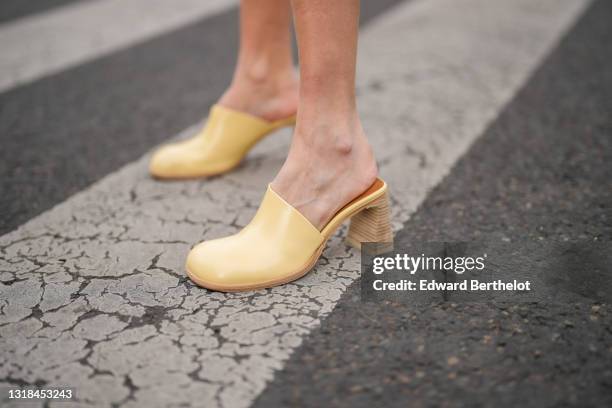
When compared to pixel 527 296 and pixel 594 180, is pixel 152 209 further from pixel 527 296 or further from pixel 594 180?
pixel 594 180

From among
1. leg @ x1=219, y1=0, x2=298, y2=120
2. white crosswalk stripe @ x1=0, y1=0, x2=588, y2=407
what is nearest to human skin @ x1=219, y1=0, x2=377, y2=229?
white crosswalk stripe @ x1=0, y1=0, x2=588, y2=407

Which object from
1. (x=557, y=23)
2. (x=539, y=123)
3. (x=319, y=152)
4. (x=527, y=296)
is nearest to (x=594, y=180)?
(x=539, y=123)

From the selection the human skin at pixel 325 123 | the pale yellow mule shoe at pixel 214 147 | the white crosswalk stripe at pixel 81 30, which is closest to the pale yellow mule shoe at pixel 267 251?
the human skin at pixel 325 123

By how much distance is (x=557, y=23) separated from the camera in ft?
12.6

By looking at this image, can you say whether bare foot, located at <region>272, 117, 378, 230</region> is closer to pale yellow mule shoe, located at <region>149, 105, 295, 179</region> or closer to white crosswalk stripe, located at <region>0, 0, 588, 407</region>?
white crosswalk stripe, located at <region>0, 0, 588, 407</region>

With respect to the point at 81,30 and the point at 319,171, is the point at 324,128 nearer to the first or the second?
the point at 319,171

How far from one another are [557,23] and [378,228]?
115 inches

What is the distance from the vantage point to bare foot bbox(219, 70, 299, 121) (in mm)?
1901

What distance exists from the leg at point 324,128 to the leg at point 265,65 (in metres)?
0.47

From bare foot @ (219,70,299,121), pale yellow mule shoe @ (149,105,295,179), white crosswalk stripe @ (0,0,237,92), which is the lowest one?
pale yellow mule shoe @ (149,105,295,179)

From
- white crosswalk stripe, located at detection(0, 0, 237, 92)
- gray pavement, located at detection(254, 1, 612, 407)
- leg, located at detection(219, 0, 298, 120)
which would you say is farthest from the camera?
white crosswalk stripe, located at detection(0, 0, 237, 92)

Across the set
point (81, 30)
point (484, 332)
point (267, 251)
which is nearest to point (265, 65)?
point (267, 251)

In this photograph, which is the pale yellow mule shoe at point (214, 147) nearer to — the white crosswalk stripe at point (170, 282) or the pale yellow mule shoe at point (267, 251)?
the white crosswalk stripe at point (170, 282)

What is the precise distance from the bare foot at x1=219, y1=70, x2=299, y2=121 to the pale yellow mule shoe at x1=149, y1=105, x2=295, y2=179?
0.02 meters
